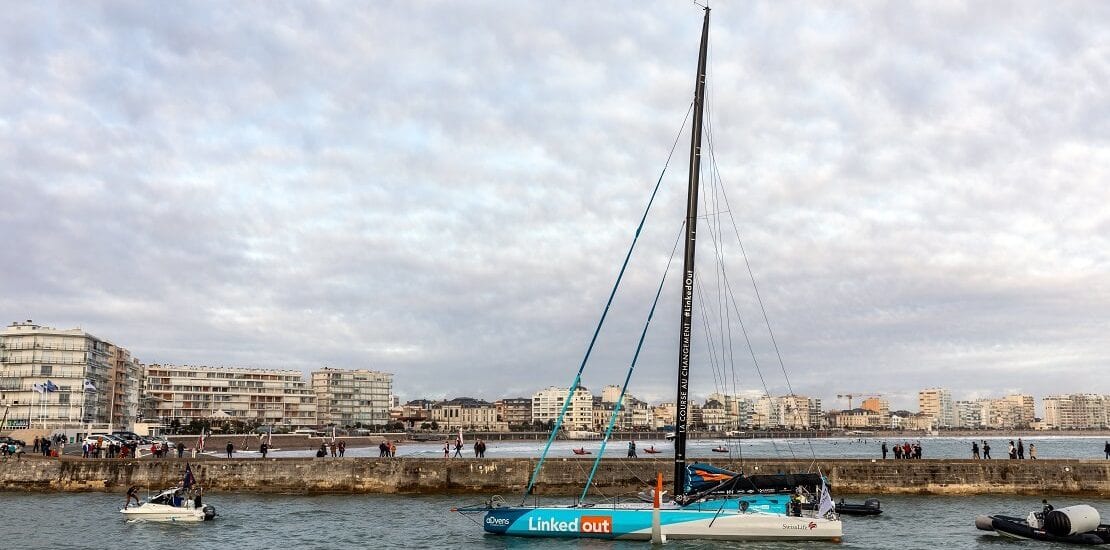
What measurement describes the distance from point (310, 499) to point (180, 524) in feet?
26.2

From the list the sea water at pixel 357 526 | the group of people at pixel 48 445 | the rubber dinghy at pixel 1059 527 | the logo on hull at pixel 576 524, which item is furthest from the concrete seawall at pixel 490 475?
the logo on hull at pixel 576 524

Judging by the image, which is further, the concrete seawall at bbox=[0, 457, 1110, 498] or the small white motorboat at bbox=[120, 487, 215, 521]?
the concrete seawall at bbox=[0, 457, 1110, 498]

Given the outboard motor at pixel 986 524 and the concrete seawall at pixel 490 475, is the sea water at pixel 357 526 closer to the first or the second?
the outboard motor at pixel 986 524

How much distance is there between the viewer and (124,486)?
47312 mm

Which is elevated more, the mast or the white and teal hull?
the mast

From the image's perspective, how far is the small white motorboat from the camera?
121 feet

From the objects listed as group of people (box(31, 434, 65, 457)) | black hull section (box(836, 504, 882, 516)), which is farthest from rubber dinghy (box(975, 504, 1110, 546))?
group of people (box(31, 434, 65, 457))

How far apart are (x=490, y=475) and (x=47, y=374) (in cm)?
10827

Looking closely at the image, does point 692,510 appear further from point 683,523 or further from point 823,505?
point 823,505

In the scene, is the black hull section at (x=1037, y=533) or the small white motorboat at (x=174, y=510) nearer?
the black hull section at (x=1037, y=533)

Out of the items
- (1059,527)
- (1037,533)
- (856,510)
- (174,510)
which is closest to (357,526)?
(174,510)

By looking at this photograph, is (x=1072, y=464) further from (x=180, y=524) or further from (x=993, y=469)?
(x=180, y=524)

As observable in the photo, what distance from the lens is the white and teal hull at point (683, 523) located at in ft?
94.6

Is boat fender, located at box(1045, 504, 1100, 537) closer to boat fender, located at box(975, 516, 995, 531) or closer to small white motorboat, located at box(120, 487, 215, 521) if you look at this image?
boat fender, located at box(975, 516, 995, 531)
